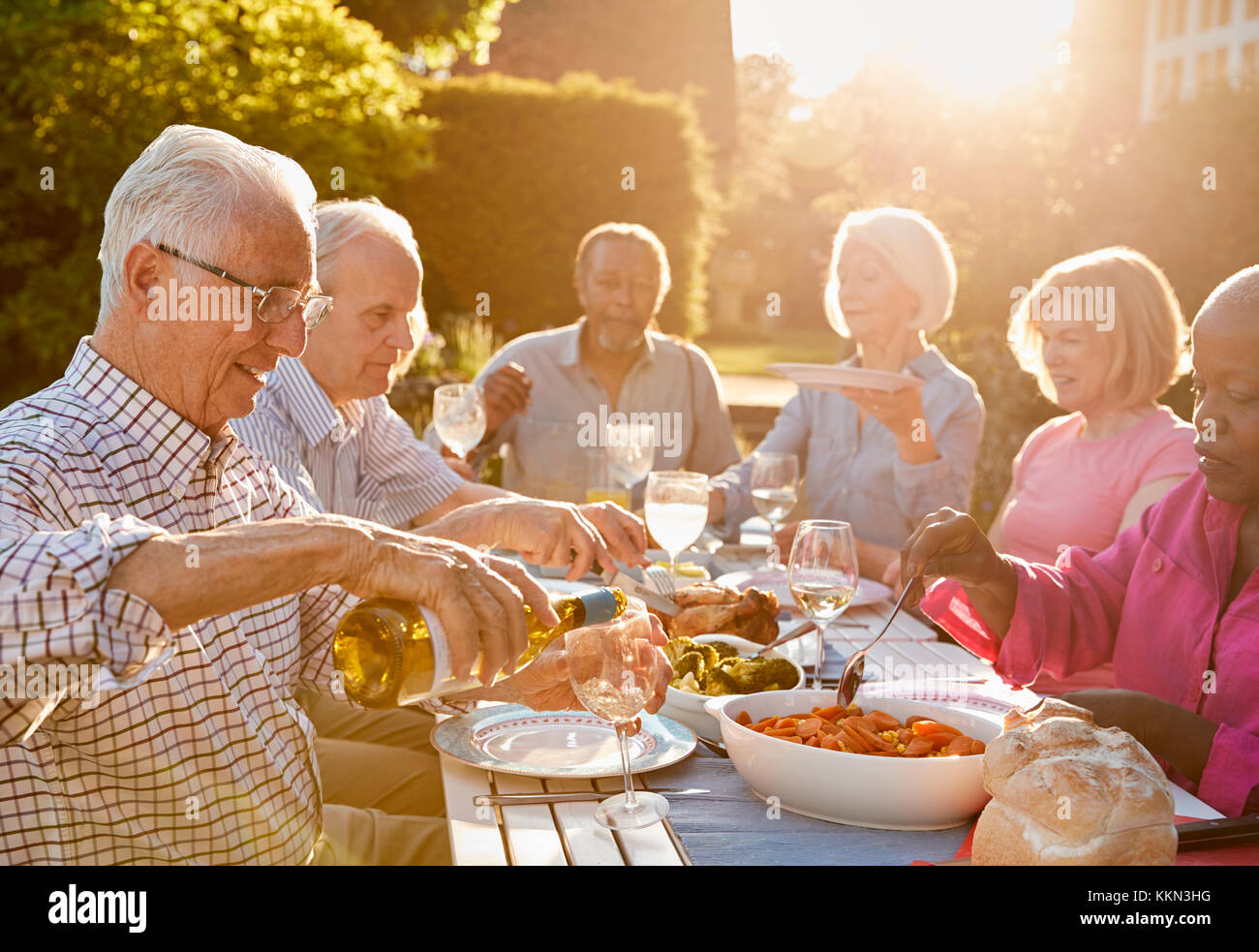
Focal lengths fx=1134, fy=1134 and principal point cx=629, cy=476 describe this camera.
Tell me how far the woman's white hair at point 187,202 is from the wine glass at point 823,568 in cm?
107

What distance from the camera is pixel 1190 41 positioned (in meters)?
14.1

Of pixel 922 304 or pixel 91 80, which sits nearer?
pixel 922 304

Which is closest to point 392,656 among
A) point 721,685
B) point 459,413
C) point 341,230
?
point 721,685

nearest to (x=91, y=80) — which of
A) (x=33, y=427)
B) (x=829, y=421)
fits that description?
(x=829, y=421)

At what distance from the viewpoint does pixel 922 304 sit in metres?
4.22

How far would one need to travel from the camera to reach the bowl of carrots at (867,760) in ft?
5.00

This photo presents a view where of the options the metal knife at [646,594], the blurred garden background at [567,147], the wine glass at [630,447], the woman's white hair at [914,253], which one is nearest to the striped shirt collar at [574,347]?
the blurred garden background at [567,147]

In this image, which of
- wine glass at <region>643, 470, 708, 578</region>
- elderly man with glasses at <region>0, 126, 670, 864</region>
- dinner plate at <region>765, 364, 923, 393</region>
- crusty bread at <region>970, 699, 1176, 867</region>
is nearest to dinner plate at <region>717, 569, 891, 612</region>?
wine glass at <region>643, 470, 708, 578</region>

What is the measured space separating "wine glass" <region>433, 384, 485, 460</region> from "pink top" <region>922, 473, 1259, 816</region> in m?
1.85

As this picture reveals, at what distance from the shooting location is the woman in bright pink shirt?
1.90 meters

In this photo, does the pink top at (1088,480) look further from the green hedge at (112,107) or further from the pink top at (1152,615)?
the green hedge at (112,107)

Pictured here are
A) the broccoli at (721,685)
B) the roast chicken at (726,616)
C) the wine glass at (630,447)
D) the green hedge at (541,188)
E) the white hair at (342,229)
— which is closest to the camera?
the broccoli at (721,685)
